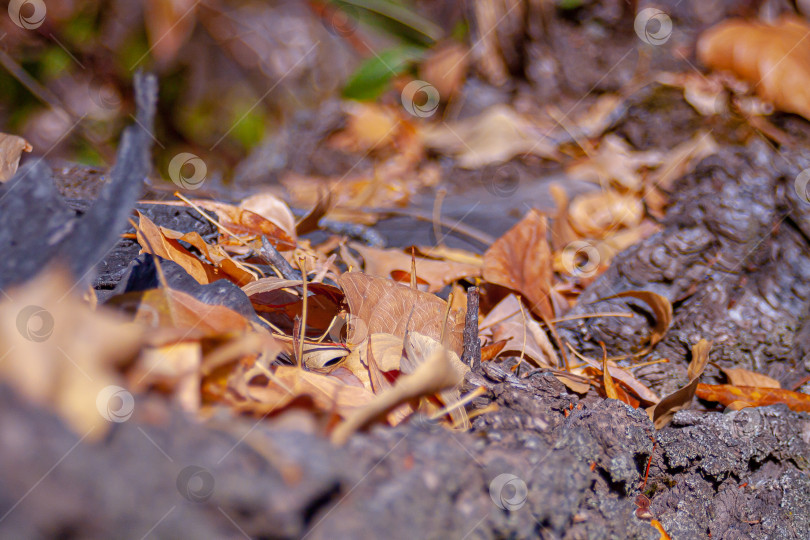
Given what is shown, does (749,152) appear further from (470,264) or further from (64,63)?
(64,63)

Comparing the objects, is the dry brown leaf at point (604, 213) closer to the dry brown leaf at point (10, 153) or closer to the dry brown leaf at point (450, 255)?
the dry brown leaf at point (450, 255)

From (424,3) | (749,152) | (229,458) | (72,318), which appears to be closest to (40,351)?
(72,318)

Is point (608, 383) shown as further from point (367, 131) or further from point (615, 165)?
point (367, 131)

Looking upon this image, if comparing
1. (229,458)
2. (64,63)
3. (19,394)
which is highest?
(64,63)

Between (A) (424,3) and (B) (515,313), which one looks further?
(A) (424,3)

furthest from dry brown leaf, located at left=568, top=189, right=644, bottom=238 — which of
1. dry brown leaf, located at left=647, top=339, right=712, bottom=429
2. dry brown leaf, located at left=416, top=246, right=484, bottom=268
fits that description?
dry brown leaf, located at left=647, top=339, right=712, bottom=429

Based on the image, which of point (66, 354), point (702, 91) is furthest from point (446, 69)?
point (66, 354)
